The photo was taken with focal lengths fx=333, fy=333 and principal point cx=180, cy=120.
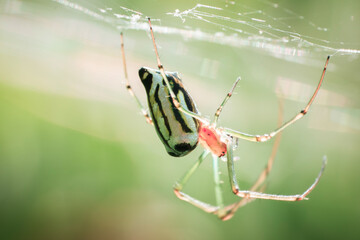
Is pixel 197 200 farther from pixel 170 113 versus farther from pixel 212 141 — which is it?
pixel 170 113

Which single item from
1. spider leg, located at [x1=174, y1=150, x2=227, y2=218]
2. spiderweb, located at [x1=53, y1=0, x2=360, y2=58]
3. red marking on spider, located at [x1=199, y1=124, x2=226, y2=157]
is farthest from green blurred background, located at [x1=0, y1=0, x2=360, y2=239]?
→ red marking on spider, located at [x1=199, y1=124, x2=226, y2=157]

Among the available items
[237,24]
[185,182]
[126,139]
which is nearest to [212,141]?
[185,182]

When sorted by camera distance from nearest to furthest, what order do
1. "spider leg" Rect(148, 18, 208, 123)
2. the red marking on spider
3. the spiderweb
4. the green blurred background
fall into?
"spider leg" Rect(148, 18, 208, 123), the red marking on spider, the spiderweb, the green blurred background

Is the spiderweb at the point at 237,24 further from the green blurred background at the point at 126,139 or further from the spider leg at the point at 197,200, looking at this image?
the spider leg at the point at 197,200

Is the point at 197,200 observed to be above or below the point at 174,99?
below

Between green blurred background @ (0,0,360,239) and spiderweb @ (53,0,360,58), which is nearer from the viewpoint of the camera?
spiderweb @ (53,0,360,58)

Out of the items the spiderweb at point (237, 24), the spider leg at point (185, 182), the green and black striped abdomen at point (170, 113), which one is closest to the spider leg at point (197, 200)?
the spider leg at point (185, 182)

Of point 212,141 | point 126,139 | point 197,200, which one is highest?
point 212,141

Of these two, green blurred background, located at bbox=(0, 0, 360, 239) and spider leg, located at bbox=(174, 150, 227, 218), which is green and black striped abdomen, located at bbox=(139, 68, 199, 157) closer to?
spider leg, located at bbox=(174, 150, 227, 218)
